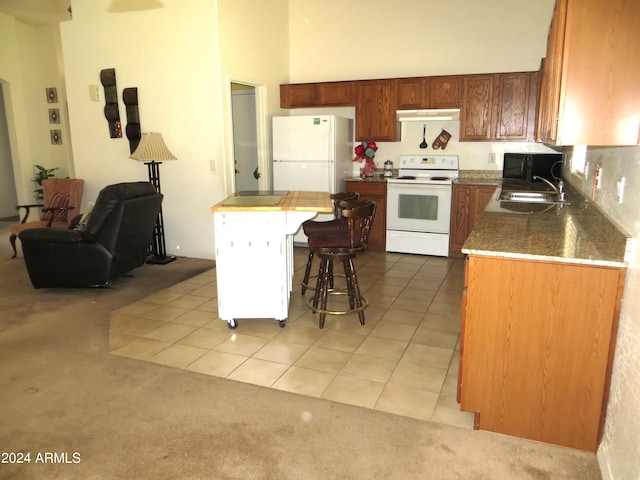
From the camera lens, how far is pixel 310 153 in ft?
18.3

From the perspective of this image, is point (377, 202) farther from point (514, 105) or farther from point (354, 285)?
point (354, 285)

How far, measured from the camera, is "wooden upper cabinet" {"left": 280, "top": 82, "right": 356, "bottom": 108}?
228 inches

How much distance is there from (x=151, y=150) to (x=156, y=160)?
209mm

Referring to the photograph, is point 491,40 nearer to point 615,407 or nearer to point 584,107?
point 584,107

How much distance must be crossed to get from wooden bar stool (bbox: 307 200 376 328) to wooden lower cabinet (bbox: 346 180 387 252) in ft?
6.92

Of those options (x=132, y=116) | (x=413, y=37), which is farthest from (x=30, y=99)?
(x=413, y=37)

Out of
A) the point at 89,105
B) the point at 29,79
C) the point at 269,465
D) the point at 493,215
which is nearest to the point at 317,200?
the point at 493,215

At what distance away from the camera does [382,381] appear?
8.75ft

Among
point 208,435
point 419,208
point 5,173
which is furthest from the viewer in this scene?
point 5,173

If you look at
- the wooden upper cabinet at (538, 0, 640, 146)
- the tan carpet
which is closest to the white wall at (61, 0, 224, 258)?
the tan carpet

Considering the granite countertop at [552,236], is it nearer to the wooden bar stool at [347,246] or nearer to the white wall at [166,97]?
the wooden bar stool at [347,246]

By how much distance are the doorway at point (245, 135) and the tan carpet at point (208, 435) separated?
3728 millimetres

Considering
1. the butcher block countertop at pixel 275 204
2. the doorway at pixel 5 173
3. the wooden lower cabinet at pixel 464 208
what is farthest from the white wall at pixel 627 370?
the doorway at pixel 5 173

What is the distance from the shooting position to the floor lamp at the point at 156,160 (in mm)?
4855
